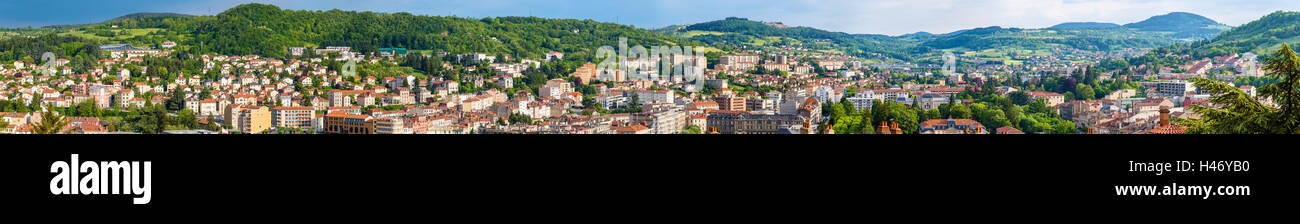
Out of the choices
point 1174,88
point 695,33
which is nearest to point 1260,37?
point 1174,88

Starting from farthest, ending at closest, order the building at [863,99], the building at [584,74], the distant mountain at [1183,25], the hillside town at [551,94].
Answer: the distant mountain at [1183,25] → the building at [584,74] → the building at [863,99] → the hillside town at [551,94]

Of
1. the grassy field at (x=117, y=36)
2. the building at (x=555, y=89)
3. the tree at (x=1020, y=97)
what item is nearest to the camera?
the tree at (x=1020, y=97)

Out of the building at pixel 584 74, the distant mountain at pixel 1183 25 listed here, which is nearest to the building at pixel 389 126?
the building at pixel 584 74

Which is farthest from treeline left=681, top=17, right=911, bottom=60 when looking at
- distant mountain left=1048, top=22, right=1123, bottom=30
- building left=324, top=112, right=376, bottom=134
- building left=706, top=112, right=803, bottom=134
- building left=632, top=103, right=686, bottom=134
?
building left=324, top=112, right=376, bottom=134

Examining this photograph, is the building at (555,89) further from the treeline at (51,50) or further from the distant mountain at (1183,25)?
the distant mountain at (1183,25)

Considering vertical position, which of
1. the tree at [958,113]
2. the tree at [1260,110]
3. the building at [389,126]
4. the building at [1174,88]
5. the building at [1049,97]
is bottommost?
the building at [389,126]
